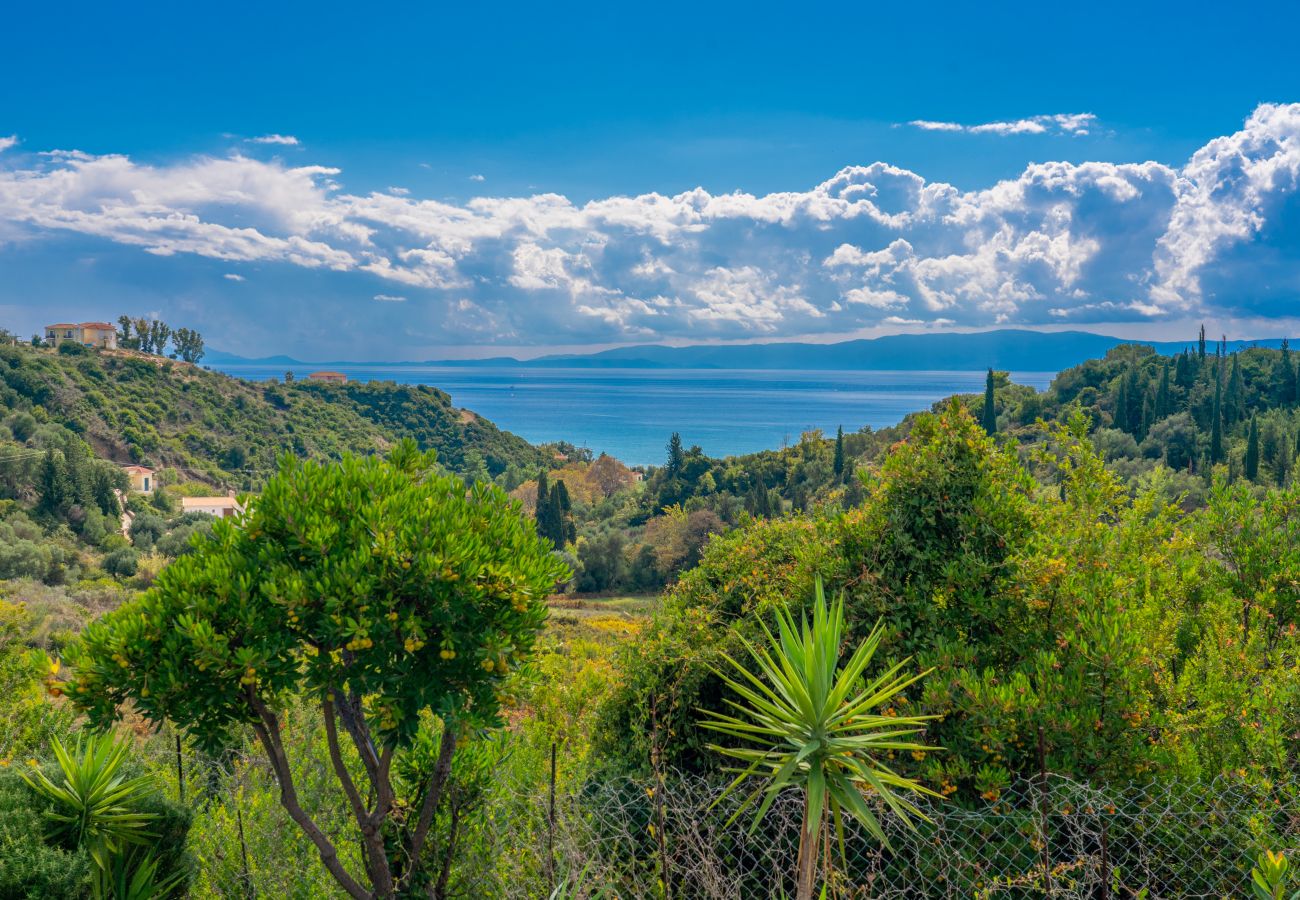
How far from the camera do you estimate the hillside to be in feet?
186

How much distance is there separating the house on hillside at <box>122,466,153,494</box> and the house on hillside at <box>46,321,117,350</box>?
32200 millimetres

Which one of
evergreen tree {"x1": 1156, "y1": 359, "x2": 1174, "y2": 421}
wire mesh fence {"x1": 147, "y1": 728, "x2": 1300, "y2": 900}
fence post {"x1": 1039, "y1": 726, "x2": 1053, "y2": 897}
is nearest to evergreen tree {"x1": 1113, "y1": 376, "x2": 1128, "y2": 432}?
evergreen tree {"x1": 1156, "y1": 359, "x2": 1174, "y2": 421}

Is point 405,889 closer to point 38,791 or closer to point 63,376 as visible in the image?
point 38,791

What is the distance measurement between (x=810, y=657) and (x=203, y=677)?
2647mm

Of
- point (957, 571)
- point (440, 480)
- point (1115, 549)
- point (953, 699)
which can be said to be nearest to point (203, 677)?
point (440, 480)

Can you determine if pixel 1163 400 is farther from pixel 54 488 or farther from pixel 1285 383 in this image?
pixel 54 488

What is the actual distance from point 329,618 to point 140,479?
5560cm

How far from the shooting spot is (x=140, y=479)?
50.5 metres

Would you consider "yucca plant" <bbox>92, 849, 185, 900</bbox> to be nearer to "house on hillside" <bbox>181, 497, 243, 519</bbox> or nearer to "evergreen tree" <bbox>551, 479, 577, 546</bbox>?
"evergreen tree" <bbox>551, 479, 577, 546</bbox>

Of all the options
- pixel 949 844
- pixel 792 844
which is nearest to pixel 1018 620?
pixel 949 844

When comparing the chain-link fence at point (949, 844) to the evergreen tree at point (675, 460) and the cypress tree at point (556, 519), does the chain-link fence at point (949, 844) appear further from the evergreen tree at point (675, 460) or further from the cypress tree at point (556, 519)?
the evergreen tree at point (675, 460)

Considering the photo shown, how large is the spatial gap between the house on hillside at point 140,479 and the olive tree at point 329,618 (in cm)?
5191

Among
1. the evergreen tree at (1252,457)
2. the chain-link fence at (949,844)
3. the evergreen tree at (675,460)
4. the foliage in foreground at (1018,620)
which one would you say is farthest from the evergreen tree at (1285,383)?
the chain-link fence at (949,844)

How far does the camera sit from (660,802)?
12.6 ft
